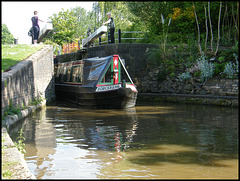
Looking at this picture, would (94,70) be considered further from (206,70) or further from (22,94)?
(206,70)

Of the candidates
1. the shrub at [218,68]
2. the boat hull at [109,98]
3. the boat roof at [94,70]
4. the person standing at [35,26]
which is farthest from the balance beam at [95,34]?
the shrub at [218,68]

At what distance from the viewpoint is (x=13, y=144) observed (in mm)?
4660

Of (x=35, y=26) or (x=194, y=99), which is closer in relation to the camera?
(x=194, y=99)

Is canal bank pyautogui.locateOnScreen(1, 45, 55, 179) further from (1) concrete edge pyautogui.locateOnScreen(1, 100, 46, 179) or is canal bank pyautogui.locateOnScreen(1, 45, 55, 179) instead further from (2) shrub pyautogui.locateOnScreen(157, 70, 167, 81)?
(2) shrub pyautogui.locateOnScreen(157, 70, 167, 81)

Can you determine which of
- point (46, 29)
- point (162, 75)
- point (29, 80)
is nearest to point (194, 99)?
point (162, 75)

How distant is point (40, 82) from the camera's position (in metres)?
12.8

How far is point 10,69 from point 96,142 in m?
4.28

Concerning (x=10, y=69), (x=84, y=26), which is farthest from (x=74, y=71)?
(x=84, y=26)

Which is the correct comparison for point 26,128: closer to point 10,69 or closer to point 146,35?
point 10,69

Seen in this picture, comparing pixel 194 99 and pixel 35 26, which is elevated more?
pixel 35 26

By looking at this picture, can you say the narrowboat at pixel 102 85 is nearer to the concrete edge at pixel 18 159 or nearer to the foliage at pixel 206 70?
the foliage at pixel 206 70

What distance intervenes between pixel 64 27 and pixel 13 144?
1451 inches

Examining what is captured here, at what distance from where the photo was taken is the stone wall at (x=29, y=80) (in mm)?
7801

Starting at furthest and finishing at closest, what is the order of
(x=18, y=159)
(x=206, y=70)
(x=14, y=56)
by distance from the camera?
(x=206, y=70) < (x=14, y=56) < (x=18, y=159)
